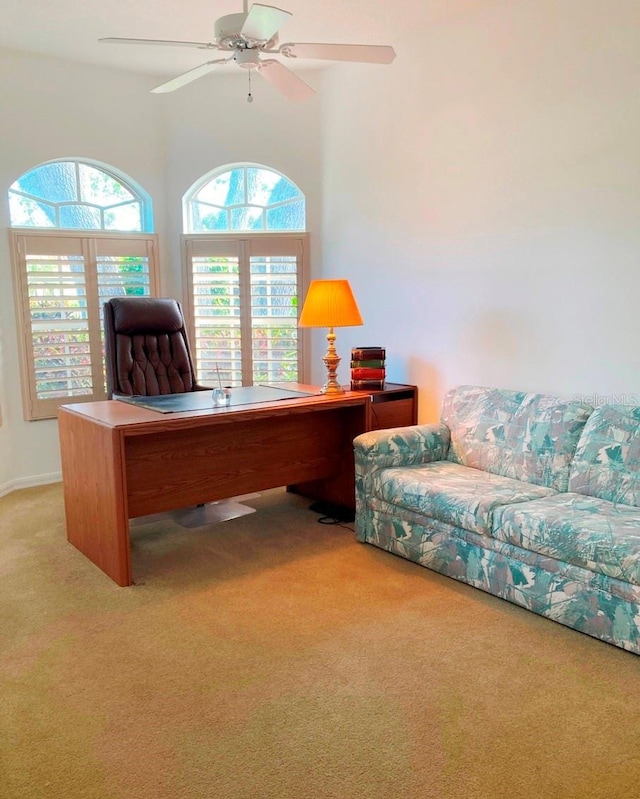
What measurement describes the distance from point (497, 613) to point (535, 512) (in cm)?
44

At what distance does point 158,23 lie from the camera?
3658mm

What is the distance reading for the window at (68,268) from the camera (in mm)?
4289

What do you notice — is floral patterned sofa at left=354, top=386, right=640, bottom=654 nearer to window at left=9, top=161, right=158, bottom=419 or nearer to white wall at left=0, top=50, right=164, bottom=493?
window at left=9, top=161, right=158, bottom=419

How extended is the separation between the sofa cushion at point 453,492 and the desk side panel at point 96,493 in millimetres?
1242

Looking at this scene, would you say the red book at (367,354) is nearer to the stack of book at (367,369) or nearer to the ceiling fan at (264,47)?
the stack of book at (367,369)

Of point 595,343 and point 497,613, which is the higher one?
point 595,343

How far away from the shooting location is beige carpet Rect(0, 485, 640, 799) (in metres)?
1.70

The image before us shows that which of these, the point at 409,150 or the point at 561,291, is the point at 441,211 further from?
the point at 561,291

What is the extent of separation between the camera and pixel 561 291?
3252 mm

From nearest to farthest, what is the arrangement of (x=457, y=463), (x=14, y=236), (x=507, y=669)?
1. (x=507, y=669)
2. (x=457, y=463)
3. (x=14, y=236)

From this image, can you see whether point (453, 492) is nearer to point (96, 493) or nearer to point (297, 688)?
point (297, 688)

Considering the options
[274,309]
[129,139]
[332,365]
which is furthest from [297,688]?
[129,139]

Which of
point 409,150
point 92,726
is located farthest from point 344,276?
point 92,726

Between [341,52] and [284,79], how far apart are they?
0.37 m
